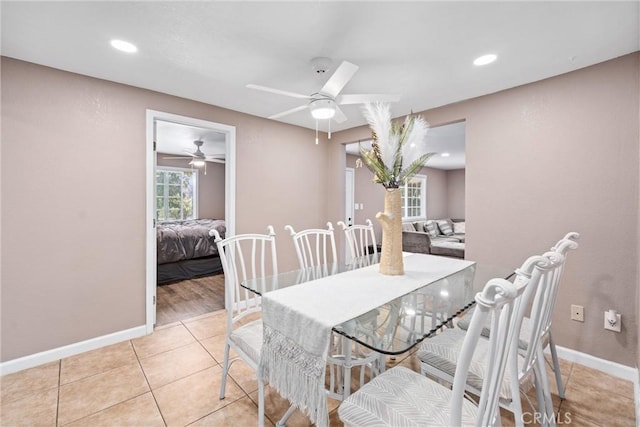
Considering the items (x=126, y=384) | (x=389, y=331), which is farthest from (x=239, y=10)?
(x=126, y=384)

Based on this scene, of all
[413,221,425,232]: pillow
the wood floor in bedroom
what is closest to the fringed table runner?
the wood floor in bedroom

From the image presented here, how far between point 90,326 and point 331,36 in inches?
115

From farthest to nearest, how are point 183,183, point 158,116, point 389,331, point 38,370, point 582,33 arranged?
point 183,183 → point 158,116 → point 38,370 → point 582,33 → point 389,331

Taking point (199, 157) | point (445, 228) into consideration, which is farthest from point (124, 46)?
point (445, 228)

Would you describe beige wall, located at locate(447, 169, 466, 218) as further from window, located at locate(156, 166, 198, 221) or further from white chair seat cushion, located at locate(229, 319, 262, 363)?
white chair seat cushion, located at locate(229, 319, 262, 363)

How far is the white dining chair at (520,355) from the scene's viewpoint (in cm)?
100

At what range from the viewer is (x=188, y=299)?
3.57m

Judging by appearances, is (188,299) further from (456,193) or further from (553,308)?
(456,193)

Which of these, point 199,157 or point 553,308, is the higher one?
point 199,157

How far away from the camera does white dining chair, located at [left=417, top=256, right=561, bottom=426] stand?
996mm

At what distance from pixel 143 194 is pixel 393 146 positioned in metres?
2.29

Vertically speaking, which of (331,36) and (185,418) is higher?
(331,36)

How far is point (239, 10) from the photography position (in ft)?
5.08

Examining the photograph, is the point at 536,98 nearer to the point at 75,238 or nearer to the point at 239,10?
the point at 239,10
